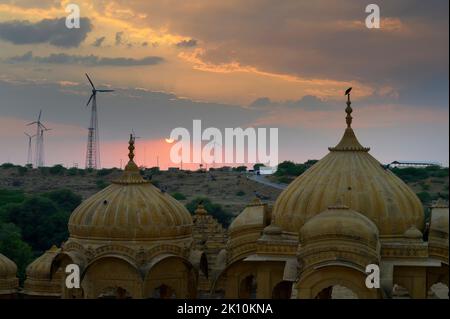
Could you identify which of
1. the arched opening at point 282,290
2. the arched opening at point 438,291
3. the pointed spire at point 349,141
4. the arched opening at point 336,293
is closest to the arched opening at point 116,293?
the arched opening at point 282,290

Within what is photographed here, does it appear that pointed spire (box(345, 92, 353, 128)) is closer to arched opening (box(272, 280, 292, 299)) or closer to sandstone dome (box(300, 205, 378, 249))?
arched opening (box(272, 280, 292, 299))

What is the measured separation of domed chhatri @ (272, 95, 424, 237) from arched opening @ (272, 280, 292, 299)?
5.66ft

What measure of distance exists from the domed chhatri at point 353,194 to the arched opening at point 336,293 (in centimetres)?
214

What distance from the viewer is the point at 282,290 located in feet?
139

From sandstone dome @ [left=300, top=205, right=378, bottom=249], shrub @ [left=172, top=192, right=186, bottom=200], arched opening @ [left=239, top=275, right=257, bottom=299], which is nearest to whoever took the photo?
sandstone dome @ [left=300, top=205, right=378, bottom=249]

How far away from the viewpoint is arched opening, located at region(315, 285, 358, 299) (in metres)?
39.3

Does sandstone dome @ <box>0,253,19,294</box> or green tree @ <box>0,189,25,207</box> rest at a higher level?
green tree @ <box>0,189,25,207</box>

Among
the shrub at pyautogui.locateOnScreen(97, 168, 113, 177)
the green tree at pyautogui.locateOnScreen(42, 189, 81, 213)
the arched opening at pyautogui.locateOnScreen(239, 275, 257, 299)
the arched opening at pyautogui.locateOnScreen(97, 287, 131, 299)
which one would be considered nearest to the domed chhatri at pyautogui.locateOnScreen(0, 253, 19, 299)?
the arched opening at pyautogui.locateOnScreen(97, 287, 131, 299)

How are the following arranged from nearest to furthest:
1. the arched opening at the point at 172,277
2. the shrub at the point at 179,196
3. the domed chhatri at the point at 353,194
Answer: the domed chhatri at the point at 353,194 < the arched opening at the point at 172,277 < the shrub at the point at 179,196

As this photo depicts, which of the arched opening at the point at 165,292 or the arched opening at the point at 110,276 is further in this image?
the arched opening at the point at 165,292

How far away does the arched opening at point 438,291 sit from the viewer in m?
42.6

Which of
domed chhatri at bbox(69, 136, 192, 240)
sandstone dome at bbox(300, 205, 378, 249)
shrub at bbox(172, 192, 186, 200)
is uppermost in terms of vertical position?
shrub at bbox(172, 192, 186, 200)

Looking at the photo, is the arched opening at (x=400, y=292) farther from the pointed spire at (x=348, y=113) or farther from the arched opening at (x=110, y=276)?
the arched opening at (x=110, y=276)
